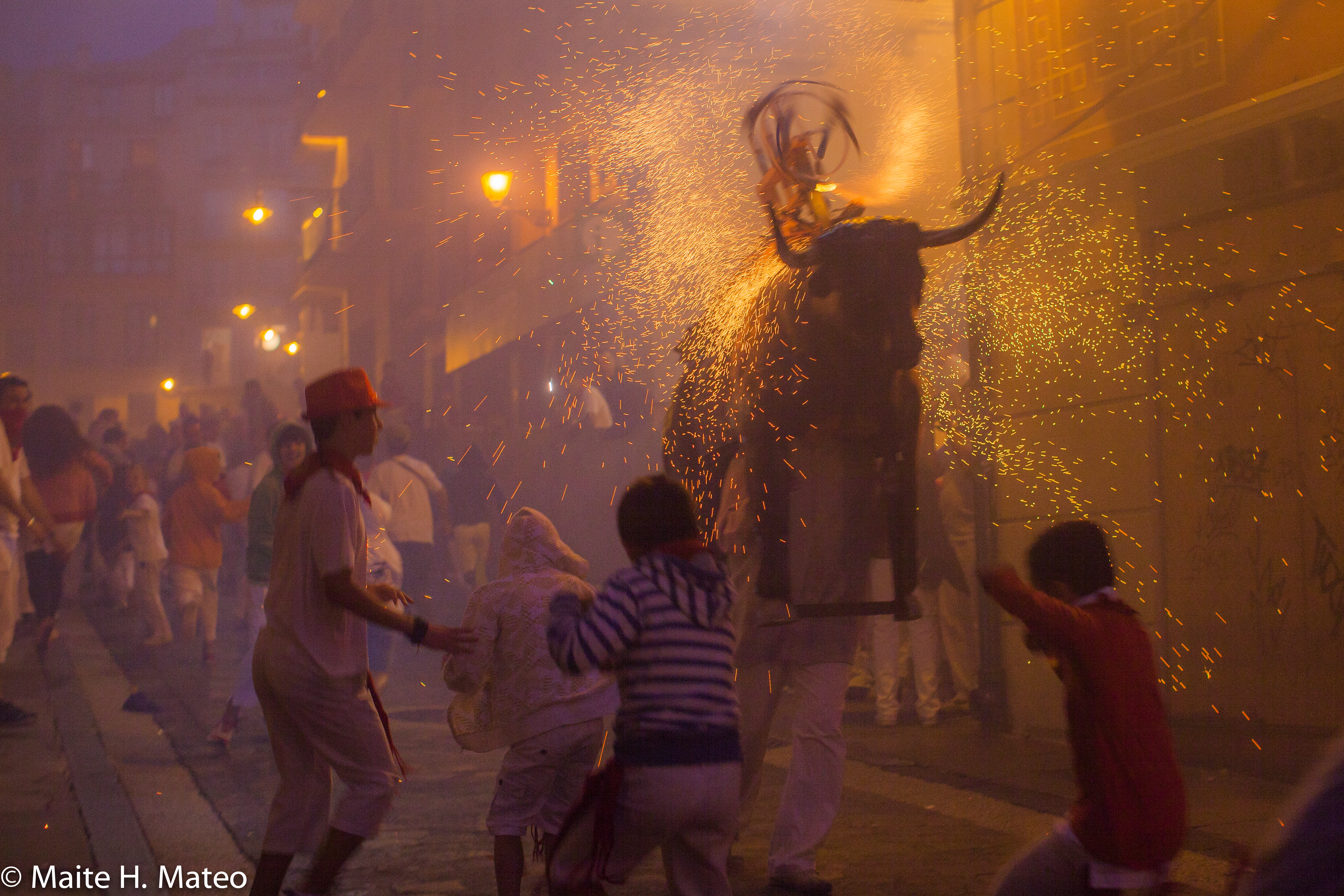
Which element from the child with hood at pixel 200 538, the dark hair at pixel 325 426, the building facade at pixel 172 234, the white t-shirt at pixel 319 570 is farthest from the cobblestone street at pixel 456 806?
the building facade at pixel 172 234

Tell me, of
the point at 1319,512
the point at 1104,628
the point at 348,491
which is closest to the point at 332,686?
the point at 348,491

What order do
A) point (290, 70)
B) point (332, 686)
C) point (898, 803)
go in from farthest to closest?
point (290, 70)
point (898, 803)
point (332, 686)

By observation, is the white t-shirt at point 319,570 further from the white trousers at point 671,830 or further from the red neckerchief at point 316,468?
the white trousers at point 671,830

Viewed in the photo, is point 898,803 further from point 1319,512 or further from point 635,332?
point 635,332

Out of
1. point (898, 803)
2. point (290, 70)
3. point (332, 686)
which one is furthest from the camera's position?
point (290, 70)

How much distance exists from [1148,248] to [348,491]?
508 cm

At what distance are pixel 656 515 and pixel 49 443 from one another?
8.86 m

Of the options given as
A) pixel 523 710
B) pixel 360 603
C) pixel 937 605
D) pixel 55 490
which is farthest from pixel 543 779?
pixel 55 490

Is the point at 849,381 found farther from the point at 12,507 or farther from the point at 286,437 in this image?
the point at 12,507

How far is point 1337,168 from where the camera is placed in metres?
6.38

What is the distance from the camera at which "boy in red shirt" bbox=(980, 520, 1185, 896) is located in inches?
118

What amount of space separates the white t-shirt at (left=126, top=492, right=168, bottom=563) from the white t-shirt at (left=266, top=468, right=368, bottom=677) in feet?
33.7

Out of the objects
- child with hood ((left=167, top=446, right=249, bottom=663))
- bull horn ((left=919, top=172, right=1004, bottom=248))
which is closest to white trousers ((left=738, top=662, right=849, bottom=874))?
bull horn ((left=919, top=172, right=1004, bottom=248))

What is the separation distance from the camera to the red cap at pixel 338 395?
13.5 ft
